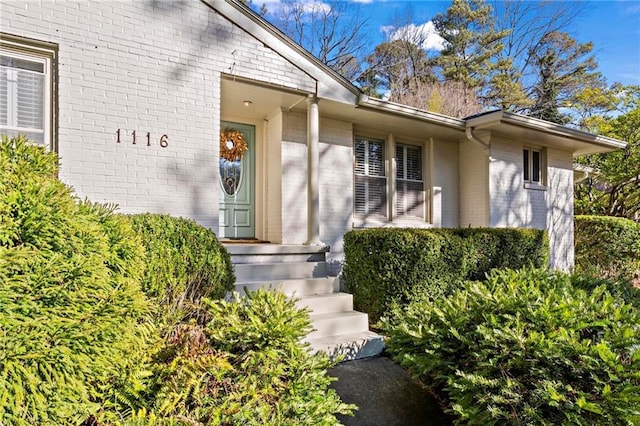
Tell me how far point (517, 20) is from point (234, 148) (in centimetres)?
2278

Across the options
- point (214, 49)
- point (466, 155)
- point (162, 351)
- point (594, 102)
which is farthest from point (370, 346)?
point (594, 102)

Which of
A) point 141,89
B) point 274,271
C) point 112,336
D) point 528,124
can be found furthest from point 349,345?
point 528,124

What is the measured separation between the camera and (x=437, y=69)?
70.1 ft

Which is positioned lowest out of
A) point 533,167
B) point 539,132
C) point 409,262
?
point 409,262

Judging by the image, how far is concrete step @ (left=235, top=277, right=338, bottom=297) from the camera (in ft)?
15.5

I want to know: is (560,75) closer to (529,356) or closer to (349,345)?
(349,345)

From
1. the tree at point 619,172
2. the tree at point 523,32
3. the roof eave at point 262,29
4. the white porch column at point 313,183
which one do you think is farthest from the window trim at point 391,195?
the tree at point 523,32

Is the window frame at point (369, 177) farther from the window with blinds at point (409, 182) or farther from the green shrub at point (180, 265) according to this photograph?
the green shrub at point (180, 265)

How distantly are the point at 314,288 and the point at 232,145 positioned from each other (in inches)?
125

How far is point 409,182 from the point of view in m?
8.31

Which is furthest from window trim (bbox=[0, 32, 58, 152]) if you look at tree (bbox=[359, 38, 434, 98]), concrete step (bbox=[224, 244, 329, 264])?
tree (bbox=[359, 38, 434, 98])

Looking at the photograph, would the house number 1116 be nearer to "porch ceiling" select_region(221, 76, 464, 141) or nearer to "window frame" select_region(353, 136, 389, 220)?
"porch ceiling" select_region(221, 76, 464, 141)

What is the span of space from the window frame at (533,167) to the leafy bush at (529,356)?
21.2ft

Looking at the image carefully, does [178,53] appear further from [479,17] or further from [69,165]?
[479,17]
